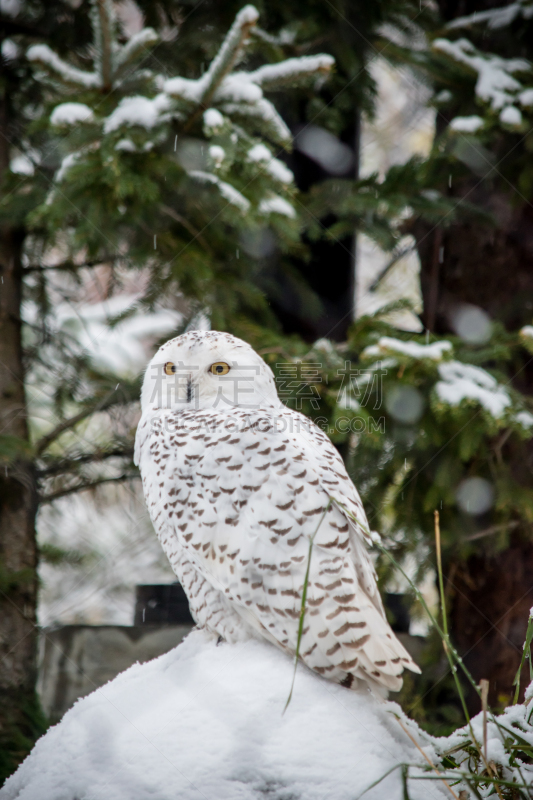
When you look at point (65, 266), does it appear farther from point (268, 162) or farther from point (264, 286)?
point (268, 162)

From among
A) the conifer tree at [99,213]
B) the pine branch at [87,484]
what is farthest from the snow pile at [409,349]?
the pine branch at [87,484]

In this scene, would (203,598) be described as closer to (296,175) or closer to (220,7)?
(296,175)

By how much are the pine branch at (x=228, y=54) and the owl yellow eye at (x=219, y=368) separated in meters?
Result: 1.06

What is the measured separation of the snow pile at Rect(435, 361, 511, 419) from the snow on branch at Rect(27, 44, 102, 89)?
5.00ft

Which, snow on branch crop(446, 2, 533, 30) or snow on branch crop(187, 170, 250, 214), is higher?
snow on branch crop(446, 2, 533, 30)

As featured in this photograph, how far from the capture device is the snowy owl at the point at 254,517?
4.37 feet

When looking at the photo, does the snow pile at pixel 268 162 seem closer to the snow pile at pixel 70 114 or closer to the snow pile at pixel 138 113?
the snow pile at pixel 138 113

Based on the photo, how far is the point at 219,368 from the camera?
1510 millimetres

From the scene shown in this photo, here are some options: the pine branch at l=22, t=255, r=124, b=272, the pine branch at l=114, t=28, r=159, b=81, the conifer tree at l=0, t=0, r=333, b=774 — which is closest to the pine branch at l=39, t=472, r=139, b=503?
the conifer tree at l=0, t=0, r=333, b=774

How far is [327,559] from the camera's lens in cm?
136

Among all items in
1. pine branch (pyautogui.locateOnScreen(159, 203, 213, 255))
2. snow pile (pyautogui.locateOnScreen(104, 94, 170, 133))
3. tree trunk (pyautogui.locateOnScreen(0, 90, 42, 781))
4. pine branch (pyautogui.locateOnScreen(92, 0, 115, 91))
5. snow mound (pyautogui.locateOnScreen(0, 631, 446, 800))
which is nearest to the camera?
snow mound (pyautogui.locateOnScreen(0, 631, 446, 800))

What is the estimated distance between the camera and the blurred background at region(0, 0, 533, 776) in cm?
214

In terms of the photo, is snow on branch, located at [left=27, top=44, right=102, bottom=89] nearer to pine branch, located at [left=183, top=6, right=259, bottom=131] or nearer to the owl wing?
pine branch, located at [left=183, top=6, right=259, bottom=131]

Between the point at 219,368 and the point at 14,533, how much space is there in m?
1.51
